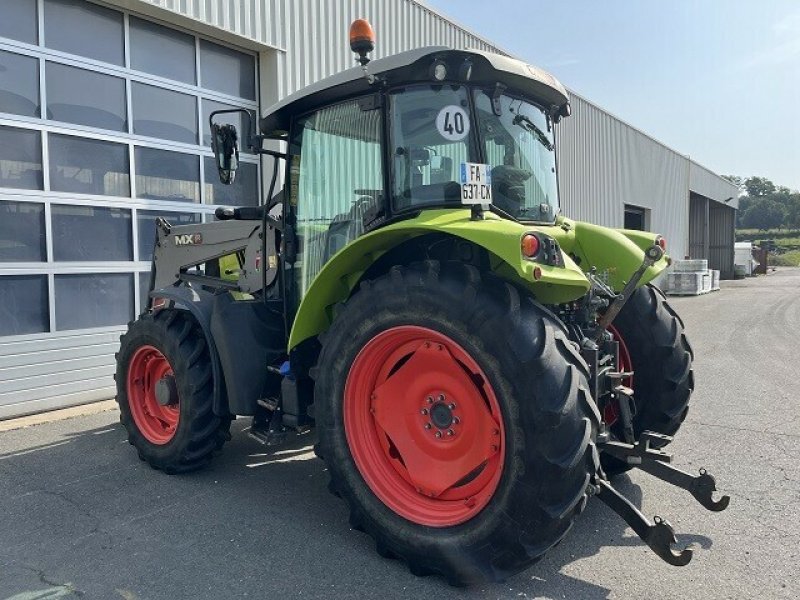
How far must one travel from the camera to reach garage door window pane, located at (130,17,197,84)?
749 centimetres

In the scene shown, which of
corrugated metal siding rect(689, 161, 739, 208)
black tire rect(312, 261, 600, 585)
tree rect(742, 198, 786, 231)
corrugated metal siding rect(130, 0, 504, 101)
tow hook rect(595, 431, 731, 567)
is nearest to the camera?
black tire rect(312, 261, 600, 585)

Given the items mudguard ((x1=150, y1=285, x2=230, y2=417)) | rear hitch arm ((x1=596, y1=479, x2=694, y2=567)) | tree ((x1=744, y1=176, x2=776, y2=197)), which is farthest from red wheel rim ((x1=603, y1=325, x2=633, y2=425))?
tree ((x1=744, y1=176, x2=776, y2=197))

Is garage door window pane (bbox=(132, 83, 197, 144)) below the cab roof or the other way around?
the other way around

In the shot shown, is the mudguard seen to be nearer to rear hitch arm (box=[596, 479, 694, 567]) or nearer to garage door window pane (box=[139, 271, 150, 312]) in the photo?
rear hitch arm (box=[596, 479, 694, 567])

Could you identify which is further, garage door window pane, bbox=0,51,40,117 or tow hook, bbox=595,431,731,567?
garage door window pane, bbox=0,51,40,117

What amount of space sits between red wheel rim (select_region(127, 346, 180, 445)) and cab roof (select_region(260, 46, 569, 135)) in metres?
2.10

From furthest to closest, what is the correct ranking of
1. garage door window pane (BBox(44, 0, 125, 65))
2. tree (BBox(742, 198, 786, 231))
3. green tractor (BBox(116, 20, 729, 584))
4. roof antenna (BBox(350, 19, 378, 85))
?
tree (BBox(742, 198, 786, 231))
garage door window pane (BBox(44, 0, 125, 65))
roof antenna (BBox(350, 19, 378, 85))
green tractor (BBox(116, 20, 729, 584))

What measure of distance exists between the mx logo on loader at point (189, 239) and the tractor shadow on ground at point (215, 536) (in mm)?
1719

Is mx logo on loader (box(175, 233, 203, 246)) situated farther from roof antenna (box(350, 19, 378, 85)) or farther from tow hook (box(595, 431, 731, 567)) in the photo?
tow hook (box(595, 431, 731, 567))

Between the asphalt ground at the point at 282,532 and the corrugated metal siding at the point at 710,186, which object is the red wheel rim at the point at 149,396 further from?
the corrugated metal siding at the point at 710,186

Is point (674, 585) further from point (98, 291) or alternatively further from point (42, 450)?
point (98, 291)

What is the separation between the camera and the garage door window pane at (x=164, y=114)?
24.8 ft

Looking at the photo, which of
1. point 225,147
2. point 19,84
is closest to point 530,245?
point 225,147

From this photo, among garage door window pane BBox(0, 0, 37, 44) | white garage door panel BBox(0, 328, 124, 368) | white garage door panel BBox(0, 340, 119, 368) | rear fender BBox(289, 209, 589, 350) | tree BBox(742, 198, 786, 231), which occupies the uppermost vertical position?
tree BBox(742, 198, 786, 231)
